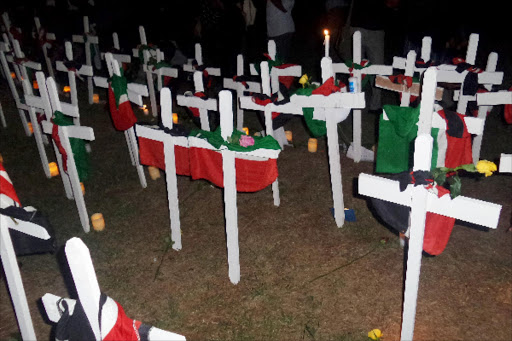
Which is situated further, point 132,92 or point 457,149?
point 132,92

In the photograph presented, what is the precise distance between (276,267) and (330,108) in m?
1.80

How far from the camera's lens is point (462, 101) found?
5375mm

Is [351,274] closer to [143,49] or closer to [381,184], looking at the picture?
[381,184]

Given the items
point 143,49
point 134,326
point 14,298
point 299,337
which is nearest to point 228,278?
point 299,337

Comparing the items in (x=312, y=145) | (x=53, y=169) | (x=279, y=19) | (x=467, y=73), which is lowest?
(x=312, y=145)

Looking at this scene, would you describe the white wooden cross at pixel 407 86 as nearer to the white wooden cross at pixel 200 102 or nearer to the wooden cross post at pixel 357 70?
the wooden cross post at pixel 357 70

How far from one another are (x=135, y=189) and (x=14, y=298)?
11.0ft

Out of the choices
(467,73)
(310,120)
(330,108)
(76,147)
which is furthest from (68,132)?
(467,73)

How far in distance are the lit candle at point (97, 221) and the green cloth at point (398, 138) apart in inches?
133

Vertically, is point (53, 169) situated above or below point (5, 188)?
below

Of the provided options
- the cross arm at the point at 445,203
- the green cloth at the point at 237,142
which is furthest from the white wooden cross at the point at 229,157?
the cross arm at the point at 445,203

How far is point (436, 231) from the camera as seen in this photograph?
3.02m

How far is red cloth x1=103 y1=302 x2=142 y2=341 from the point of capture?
178cm

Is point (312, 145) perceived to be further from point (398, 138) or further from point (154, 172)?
point (398, 138)
